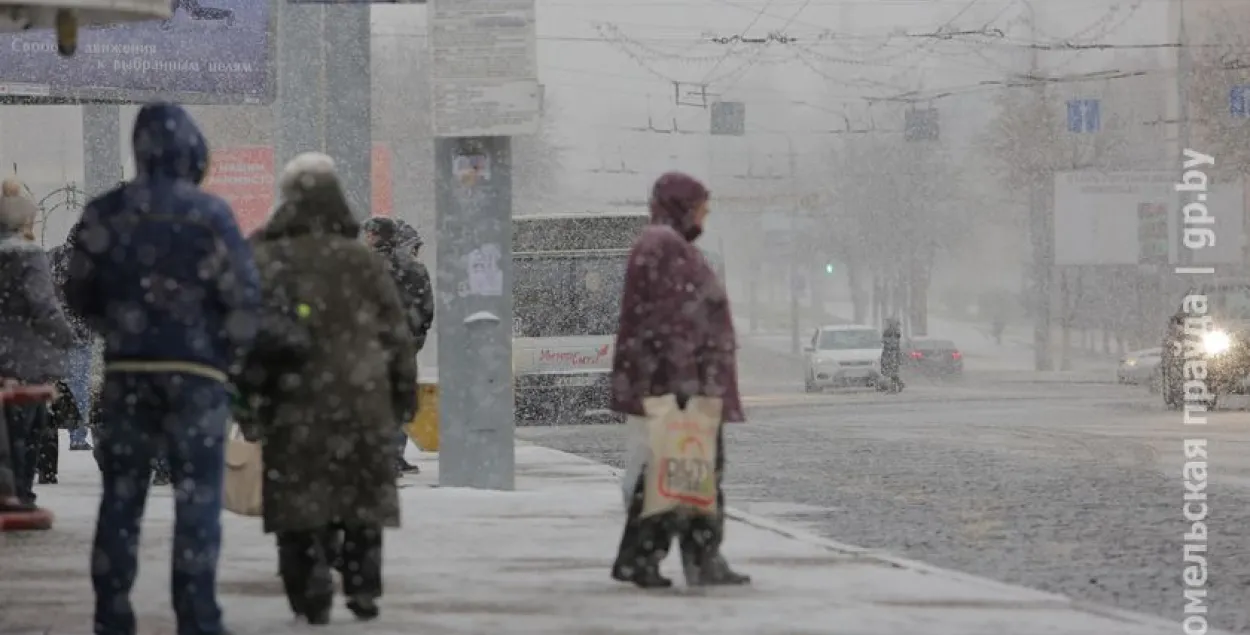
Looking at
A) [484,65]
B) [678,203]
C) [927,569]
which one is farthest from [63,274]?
[927,569]

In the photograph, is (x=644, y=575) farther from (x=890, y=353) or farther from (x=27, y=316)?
(x=890, y=353)

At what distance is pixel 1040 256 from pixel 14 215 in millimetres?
72485

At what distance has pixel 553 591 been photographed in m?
10.4

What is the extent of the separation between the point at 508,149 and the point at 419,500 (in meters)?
2.24

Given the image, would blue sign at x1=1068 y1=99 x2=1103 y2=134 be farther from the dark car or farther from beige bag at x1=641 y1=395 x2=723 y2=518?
beige bag at x1=641 y1=395 x2=723 y2=518

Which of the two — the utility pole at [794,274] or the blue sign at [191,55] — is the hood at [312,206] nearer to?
the blue sign at [191,55]

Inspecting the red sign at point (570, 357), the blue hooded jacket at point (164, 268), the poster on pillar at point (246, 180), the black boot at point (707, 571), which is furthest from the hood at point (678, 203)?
the poster on pillar at point (246, 180)

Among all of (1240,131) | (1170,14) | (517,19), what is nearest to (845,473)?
(517,19)

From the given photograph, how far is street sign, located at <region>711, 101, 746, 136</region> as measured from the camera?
203ft

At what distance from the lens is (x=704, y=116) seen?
143 meters

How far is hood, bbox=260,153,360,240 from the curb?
3087 millimetres

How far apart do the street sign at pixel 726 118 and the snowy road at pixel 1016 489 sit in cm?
2890

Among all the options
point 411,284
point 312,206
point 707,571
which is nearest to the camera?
point 312,206

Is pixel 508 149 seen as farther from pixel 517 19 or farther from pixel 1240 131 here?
pixel 1240 131
